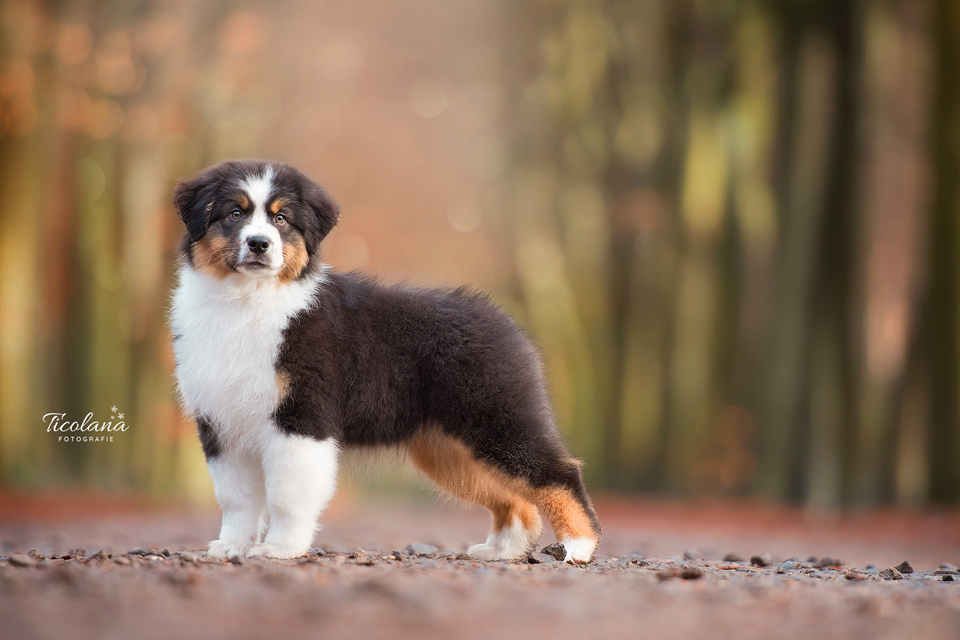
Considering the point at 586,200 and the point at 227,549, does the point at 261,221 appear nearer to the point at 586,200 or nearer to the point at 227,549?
the point at 227,549

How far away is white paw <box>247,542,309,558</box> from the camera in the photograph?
4.70 m

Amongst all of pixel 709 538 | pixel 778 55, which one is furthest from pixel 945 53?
pixel 709 538

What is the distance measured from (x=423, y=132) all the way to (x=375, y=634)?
15702 millimetres

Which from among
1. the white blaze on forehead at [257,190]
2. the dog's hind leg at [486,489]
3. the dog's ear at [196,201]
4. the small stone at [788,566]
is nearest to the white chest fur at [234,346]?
the dog's ear at [196,201]

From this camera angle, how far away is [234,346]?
4.79m

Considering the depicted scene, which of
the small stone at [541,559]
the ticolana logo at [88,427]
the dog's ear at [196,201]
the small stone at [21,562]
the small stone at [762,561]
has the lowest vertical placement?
the ticolana logo at [88,427]

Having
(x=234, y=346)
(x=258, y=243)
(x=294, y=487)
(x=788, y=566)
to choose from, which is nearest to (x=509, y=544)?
(x=294, y=487)

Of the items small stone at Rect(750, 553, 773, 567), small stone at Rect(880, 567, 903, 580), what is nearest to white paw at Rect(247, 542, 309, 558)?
small stone at Rect(750, 553, 773, 567)

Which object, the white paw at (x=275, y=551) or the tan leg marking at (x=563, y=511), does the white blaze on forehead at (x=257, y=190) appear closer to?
the white paw at (x=275, y=551)

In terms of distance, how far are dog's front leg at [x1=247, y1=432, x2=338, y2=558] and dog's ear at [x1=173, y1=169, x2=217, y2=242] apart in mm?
1157

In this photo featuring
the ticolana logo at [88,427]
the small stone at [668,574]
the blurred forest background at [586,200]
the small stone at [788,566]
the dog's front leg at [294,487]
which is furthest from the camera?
the ticolana logo at [88,427]

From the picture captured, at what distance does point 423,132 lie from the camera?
1805cm

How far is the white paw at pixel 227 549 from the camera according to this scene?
4836mm

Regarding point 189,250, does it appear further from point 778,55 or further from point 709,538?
point 778,55
